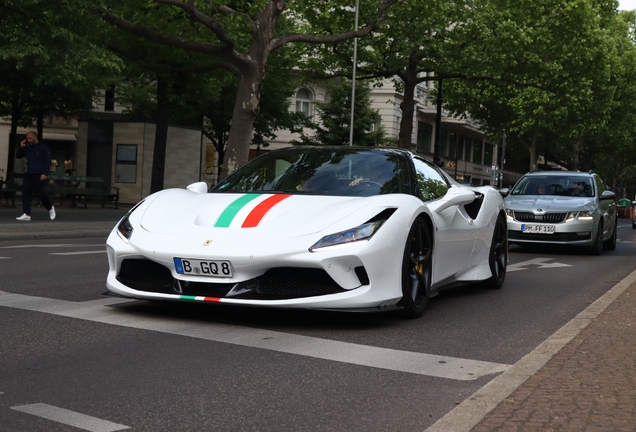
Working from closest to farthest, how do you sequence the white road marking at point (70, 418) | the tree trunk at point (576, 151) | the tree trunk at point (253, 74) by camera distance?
the white road marking at point (70, 418) < the tree trunk at point (253, 74) < the tree trunk at point (576, 151)

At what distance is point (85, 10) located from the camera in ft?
64.7

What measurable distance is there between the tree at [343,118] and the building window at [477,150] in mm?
25610

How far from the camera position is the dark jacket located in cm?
1898

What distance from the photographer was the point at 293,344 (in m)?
5.97

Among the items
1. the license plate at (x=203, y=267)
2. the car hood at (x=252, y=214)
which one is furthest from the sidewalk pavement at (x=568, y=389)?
the license plate at (x=203, y=267)

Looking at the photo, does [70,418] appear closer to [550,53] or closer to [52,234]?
[52,234]

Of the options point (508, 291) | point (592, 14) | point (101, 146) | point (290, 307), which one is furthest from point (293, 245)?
point (592, 14)

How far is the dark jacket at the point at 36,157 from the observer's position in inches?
747

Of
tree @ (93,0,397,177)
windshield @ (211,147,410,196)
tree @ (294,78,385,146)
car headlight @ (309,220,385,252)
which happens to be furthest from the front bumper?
tree @ (294,78,385,146)

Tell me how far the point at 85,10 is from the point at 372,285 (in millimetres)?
14918

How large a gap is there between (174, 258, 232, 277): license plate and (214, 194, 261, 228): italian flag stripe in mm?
360

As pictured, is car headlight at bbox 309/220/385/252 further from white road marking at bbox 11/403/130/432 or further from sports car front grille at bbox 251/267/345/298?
white road marking at bbox 11/403/130/432

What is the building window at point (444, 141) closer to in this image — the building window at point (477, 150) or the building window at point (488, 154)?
the building window at point (477, 150)

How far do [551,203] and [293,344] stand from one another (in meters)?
11.7
